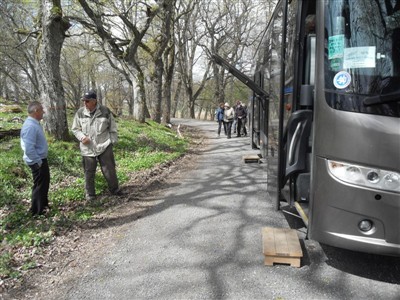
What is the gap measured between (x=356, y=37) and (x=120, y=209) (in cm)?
461

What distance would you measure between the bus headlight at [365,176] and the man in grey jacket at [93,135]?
169 inches

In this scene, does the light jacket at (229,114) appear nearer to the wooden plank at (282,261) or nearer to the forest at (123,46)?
the forest at (123,46)

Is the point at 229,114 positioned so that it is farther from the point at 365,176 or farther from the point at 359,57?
the point at 365,176

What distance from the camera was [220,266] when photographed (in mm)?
3756

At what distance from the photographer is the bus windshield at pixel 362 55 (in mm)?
2934

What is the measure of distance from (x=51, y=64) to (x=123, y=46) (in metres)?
8.50

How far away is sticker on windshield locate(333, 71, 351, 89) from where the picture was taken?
3.07 metres

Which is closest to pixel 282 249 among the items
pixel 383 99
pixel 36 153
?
pixel 383 99

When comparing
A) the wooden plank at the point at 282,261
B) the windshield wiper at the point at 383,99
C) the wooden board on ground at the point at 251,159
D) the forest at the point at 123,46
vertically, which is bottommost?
the wooden plank at the point at 282,261

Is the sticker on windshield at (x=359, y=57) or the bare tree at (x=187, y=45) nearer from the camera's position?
the sticker on windshield at (x=359, y=57)

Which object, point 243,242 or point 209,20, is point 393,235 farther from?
point 209,20

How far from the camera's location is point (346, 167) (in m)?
3.05

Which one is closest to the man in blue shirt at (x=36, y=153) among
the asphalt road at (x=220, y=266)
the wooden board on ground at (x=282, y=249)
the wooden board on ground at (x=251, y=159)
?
the asphalt road at (x=220, y=266)

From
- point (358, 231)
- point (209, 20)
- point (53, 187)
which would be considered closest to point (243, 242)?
point (358, 231)
